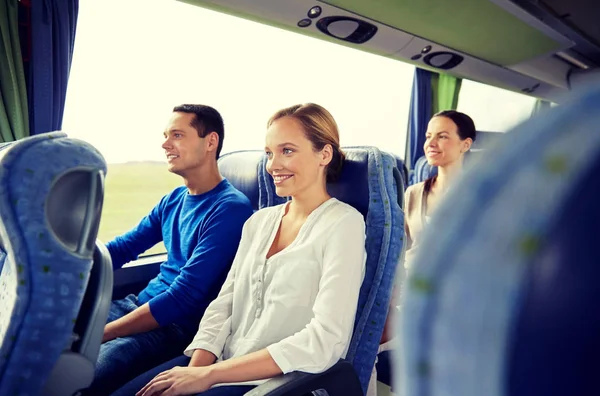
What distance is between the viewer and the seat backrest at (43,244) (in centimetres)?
90

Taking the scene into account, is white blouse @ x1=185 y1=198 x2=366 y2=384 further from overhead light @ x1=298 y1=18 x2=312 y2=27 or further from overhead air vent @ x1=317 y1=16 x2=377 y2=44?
overhead air vent @ x1=317 y1=16 x2=377 y2=44

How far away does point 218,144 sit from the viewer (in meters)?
2.05

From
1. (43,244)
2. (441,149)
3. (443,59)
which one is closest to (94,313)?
(43,244)

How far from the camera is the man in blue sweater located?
164 centimetres

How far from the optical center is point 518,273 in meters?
0.22

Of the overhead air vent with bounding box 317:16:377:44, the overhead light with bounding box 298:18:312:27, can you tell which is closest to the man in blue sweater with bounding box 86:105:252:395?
the overhead light with bounding box 298:18:312:27

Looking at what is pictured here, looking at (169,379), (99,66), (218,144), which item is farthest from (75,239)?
(99,66)

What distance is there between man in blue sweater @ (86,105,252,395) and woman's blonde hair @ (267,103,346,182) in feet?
1.54

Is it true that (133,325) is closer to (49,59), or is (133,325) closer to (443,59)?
(49,59)

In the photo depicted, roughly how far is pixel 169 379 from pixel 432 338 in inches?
44.8

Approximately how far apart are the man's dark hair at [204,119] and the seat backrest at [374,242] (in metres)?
0.83

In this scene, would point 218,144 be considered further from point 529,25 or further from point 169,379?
point 529,25

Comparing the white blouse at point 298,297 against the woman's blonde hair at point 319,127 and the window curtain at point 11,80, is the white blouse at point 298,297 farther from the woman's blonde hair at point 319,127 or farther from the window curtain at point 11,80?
the window curtain at point 11,80

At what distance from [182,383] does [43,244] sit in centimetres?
53
